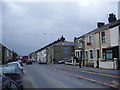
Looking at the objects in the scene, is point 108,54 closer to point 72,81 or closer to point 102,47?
point 102,47

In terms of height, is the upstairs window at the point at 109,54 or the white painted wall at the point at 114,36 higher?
the white painted wall at the point at 114,36

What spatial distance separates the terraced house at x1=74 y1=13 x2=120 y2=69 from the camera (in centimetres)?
2548

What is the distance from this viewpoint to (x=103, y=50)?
29.0 m

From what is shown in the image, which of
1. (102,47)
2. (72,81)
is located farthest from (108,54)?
(72,81)

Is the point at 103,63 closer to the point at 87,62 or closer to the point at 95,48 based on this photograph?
the point at 95,48

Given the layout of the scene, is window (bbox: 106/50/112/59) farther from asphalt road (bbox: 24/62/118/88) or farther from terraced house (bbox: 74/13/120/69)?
asphalt road (bbox: 24/62/118/88)

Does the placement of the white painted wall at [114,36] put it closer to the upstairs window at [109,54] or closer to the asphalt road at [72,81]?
the upstairs window at [109,54]

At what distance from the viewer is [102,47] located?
3006cm

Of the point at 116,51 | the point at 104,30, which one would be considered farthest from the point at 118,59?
the point at 104,30

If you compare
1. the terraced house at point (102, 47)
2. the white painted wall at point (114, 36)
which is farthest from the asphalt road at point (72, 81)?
the white painted wall at point (114, 36)

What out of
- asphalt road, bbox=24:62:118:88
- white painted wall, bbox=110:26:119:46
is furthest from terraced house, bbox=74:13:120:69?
asphalt road, bbox=24:62:118:88

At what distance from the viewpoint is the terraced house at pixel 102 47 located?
83.6 feet

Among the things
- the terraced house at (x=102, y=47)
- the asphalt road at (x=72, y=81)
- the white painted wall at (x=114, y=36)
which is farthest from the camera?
the white painted wall at (x=114, y=36)

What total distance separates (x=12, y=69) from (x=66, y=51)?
190ft
